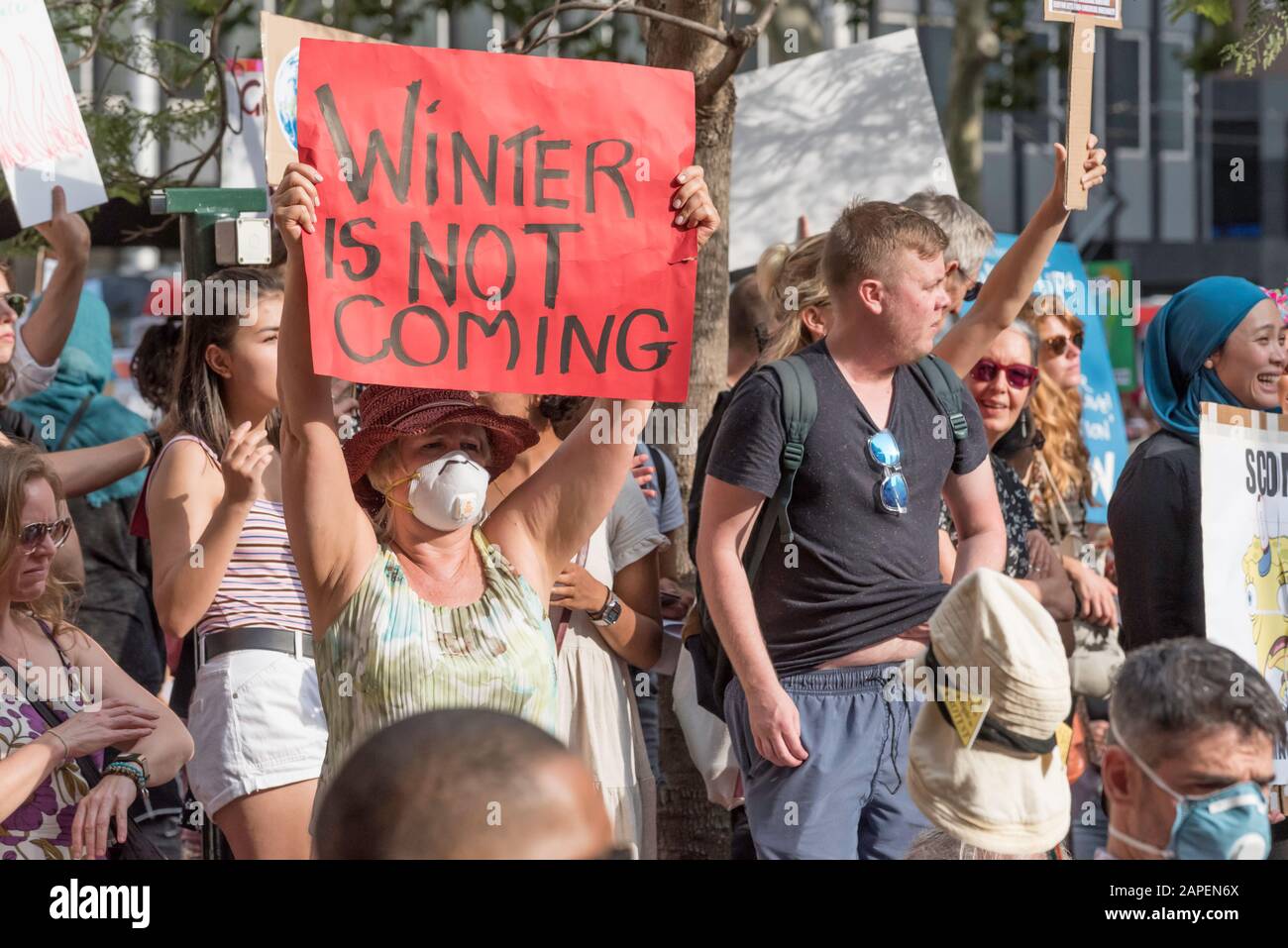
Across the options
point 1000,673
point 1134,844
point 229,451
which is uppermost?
point 229,451

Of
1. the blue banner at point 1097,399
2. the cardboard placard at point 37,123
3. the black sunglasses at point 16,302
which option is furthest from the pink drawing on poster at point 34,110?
the blue banner at point 1097,399

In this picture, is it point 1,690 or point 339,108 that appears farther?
point 1,690

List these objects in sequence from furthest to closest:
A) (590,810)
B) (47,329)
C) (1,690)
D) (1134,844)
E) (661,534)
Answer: (47,329) < (661,534) < (1,690) < (1134,844) < (590,810)

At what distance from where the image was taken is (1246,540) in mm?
4309

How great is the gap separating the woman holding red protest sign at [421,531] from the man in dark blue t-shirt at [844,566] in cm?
50

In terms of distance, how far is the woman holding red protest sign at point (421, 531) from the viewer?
3445 mm

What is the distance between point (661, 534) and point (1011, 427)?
1.19 m

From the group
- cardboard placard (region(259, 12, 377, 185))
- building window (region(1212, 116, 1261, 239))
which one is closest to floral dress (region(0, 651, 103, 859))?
cardboard placard (region(259, 12, 377, 185))

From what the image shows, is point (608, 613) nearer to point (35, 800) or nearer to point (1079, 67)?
point (35, 800)

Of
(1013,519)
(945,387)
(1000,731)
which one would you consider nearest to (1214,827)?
(1000,731)

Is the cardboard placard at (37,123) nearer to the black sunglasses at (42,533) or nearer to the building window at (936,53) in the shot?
the black sunglasses at (42,533)
